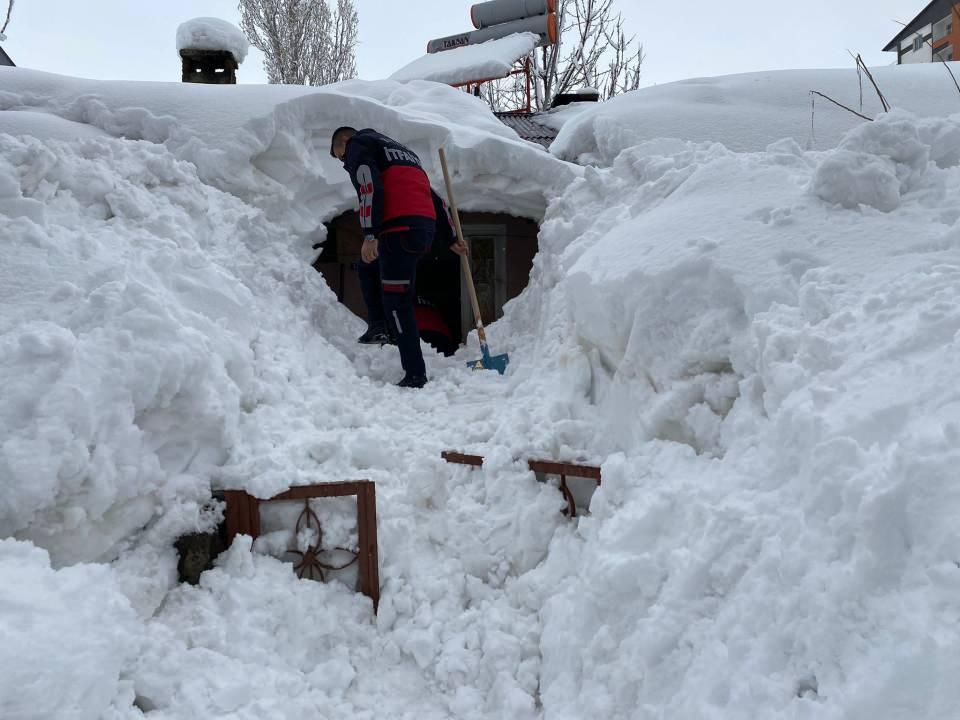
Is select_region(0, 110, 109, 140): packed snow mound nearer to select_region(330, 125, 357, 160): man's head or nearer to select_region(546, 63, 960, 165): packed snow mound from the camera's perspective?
select_region(330, 125, 357, 160): man's head

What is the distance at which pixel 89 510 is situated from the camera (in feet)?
6.02

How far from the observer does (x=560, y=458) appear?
241cm

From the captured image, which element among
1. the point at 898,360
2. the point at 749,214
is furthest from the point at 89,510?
the point at 749,214

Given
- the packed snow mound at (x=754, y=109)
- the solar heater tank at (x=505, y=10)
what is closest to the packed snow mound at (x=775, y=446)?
the packed snow mound at (x=754, y=109)

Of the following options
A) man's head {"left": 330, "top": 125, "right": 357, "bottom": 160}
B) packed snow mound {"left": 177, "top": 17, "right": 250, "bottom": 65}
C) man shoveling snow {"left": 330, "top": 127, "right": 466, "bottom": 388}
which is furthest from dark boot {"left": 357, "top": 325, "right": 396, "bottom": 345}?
packed snow mound {"left": 177, "top": 17, "right": 250, "bottom": 65}

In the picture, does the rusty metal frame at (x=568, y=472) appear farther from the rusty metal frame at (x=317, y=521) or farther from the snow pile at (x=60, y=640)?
the snow pile at (x=60, y=640)

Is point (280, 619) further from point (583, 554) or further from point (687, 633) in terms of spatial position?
point (687, 633)

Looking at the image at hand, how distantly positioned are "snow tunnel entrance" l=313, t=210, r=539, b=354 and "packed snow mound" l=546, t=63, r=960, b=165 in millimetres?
847

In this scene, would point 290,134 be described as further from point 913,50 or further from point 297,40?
point 913,50

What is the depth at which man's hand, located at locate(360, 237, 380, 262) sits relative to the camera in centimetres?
409

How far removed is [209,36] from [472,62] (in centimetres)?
284

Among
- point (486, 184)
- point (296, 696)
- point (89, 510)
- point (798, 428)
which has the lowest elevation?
point (296, 696)

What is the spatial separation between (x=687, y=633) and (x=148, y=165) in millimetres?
3694

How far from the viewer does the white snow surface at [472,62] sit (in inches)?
288
